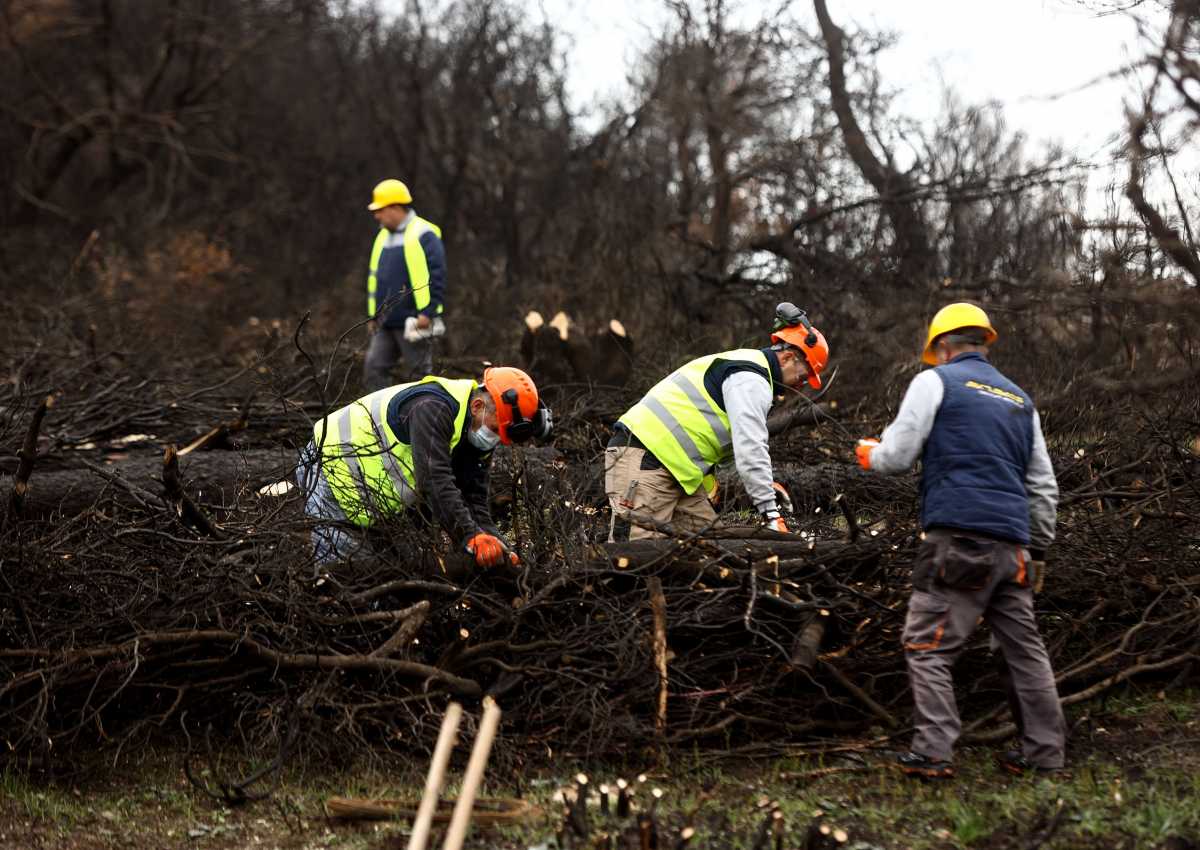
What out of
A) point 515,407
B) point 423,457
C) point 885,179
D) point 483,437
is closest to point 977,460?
point 515,407

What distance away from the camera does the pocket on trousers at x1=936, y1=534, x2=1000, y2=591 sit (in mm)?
4430

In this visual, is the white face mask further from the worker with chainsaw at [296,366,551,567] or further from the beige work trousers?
the beige work trousers

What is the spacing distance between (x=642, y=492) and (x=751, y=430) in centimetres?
63

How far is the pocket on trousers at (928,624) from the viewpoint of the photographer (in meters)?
4.50

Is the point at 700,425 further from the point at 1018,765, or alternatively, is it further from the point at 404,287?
Answer: the point at 404,287

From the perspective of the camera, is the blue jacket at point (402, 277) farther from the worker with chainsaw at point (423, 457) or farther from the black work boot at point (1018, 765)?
the black work boot at point (1018, 765)

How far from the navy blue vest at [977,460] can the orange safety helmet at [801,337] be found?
1.27 meters

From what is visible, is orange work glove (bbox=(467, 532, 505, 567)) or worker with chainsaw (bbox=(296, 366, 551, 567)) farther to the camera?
worker with chainsaw (bbox=(296, 366, 551, 567))

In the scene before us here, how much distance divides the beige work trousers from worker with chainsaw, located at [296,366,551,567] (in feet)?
2.09

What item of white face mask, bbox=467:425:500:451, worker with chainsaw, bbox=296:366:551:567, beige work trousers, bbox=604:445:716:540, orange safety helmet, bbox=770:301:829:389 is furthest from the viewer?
beige work trousers, bbox=604:445:716:540

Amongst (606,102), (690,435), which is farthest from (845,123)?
(690,435)

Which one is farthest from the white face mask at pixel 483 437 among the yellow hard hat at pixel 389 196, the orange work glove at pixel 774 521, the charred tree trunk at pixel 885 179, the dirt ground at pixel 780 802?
the charred tree trunk at pixel 885 179

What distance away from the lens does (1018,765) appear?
4.57 m

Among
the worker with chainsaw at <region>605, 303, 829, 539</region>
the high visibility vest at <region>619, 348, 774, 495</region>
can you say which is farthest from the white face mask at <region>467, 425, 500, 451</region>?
the high visibility vest at <region>619, 348, 774, 495</region>
